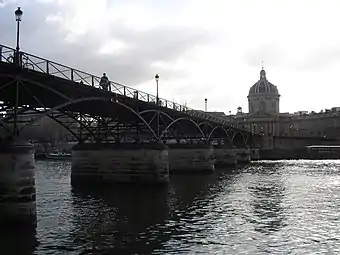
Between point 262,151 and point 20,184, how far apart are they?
129 m

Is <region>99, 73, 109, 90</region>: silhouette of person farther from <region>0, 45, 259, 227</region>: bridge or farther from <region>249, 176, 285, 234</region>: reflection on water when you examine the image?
<region>249, 176, 285, 234</region>: reflection on water

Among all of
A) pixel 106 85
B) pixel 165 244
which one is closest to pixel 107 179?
pixel 106 85

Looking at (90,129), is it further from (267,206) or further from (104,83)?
(267,206)

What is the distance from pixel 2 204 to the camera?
81.1 ft

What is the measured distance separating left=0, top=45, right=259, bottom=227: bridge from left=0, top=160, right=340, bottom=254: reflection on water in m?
3.61

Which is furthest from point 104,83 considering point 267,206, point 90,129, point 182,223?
point 182,223

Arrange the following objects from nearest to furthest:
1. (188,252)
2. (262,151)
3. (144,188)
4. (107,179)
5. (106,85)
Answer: (188,252) → (106,85) → (144,188) → (107,179) → (262,151)

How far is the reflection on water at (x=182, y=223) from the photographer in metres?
21.2

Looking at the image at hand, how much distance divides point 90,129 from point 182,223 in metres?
25.8

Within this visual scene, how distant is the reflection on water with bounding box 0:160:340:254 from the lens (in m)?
21.2

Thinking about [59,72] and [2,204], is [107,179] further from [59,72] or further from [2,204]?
[2,204]

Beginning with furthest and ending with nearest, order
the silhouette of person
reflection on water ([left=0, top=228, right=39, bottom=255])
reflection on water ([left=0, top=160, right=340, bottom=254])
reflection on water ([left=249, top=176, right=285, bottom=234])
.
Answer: the silhouette of person
reflection on water ([left=249, top=176, right=285, bottom=234])
reflection on water ([left=0, top=160, right=340, bottom=254])
reflection on water ([left=0, top=228, right=39, bottom=255])

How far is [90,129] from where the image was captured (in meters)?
50.7

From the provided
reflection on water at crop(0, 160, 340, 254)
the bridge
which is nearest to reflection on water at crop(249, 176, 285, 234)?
reflection on water at crop(0, 160, 340, 254)
